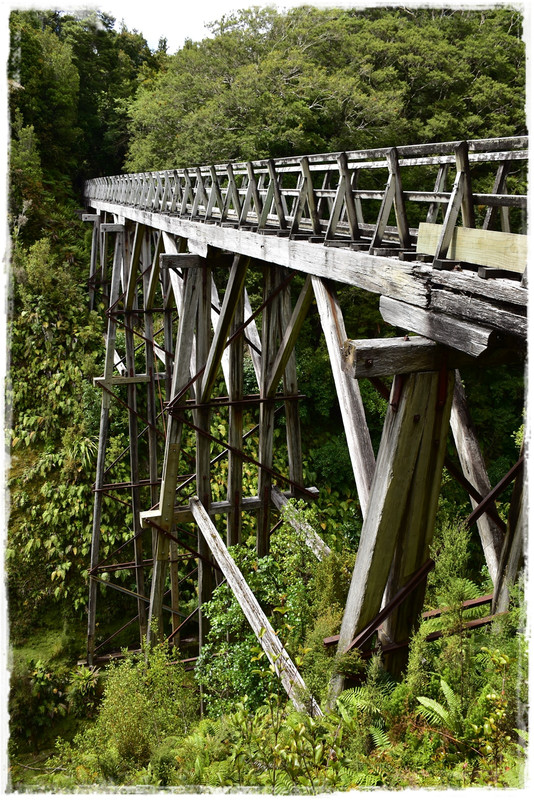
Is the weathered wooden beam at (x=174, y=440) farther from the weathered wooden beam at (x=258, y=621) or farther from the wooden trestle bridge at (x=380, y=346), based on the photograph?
the weathered wooden beam at (x=258, y=621)

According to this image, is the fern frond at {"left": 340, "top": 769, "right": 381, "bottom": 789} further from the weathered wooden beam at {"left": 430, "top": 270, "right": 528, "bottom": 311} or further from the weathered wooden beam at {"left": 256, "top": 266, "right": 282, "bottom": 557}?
the weathered wooden beam at {"left": 256, "top": 266, "right": 282, "bottom": 557}

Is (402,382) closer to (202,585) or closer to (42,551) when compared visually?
(202,585)

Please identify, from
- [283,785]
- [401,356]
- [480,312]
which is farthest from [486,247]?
[283,785]

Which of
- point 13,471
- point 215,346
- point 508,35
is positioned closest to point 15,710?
point 13,471

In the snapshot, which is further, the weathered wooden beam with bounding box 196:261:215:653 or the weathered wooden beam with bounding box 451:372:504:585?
the weathered wooden beam with bounding box 196:261:215:653

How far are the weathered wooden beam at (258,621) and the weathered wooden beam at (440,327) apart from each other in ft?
6.31

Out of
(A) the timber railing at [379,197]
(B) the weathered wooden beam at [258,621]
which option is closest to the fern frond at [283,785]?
(B) the weathered wooden beam at [258,621]

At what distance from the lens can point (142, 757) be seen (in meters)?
4.20

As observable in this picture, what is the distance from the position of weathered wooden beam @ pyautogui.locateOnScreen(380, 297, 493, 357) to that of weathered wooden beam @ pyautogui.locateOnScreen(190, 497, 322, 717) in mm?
1923

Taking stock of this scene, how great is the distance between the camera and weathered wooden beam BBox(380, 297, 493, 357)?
103 inches

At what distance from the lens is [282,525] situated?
→ 6.64 metres

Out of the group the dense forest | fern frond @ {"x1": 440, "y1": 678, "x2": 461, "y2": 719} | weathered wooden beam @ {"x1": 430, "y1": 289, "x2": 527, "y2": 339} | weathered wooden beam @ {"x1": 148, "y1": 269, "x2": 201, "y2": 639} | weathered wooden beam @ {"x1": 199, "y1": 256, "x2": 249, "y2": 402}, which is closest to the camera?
weathered wooden beam @ {"x1": 430, "y1": 289, "x2": 527, "y2": 339}

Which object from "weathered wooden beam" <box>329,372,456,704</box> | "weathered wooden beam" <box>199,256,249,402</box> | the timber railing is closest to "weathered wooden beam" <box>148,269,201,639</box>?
"weathered wooden beam" <box>199,256,249,402</box>

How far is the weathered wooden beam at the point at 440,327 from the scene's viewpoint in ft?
8.57
